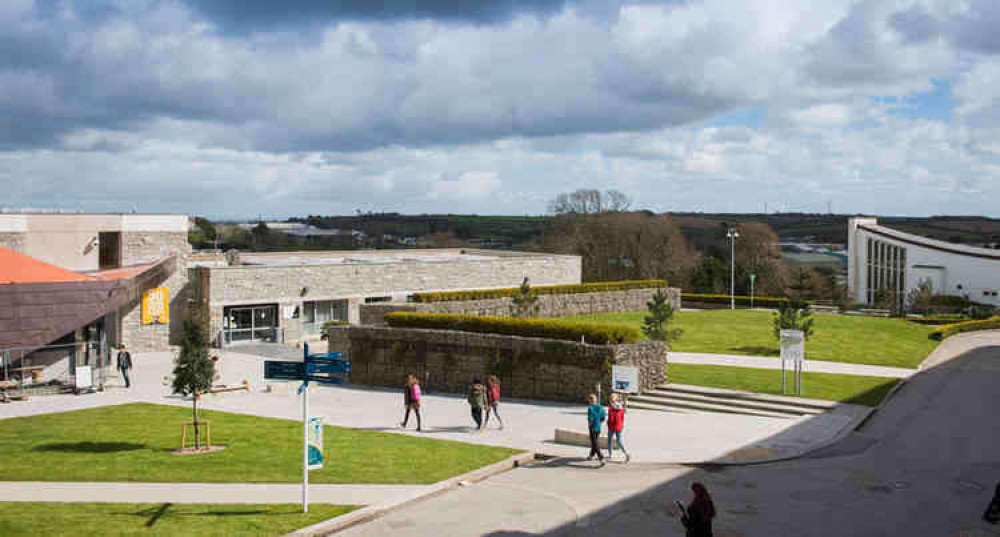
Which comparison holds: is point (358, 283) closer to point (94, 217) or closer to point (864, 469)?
point (94, 217)

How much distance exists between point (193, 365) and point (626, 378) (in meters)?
10.8

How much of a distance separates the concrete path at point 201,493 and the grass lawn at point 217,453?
387mm

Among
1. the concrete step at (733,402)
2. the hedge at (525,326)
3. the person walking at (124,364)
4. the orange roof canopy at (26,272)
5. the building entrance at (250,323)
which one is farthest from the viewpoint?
the building entrance at (250,323)

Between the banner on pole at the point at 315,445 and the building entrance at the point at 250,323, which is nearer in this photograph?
the banner on pole at the point at 315,445

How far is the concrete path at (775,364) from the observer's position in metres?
28.0

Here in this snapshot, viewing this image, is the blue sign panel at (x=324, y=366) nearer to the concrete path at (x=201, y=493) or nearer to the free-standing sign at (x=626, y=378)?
the concrete path at (x=201, y=493)

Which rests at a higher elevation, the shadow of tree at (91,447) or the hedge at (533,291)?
the hedge at (533,291)

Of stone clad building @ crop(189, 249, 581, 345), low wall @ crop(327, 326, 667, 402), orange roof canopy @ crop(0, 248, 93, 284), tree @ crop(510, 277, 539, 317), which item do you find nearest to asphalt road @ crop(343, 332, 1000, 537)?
low wall @ crop(327, 326, 667, 402)

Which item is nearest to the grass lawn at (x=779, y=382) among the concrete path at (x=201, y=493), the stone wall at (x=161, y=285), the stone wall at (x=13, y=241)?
the concrete path at (x=201, y=493)

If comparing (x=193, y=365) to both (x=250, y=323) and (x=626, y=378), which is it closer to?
(x=626, y=378)

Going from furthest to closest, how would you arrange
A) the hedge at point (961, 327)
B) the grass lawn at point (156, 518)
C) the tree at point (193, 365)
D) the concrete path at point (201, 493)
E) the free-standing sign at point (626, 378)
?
the hedge at point (961, 327) → the free-standing sign at point (626, 378) → the tree at point (193, 365) → the concrete path at point (201, 493) → the grass lawn at point (156, 518)

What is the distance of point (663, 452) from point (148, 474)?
35.5 feet

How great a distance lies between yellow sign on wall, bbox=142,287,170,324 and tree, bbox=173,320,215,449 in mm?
19162

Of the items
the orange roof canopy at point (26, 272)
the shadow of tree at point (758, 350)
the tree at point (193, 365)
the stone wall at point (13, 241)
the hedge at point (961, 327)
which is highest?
the stone wall at point (13, 241)
